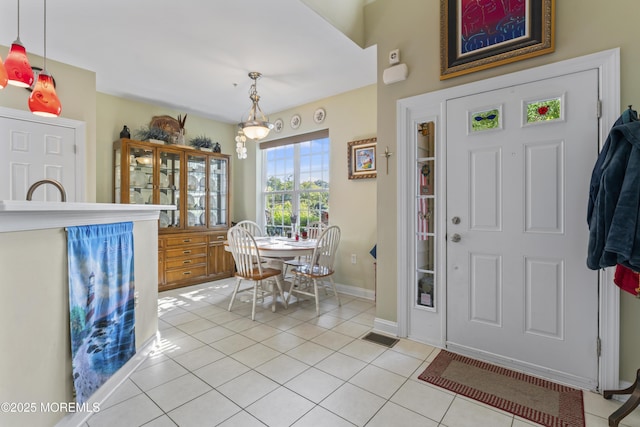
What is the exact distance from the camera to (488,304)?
7.30ft

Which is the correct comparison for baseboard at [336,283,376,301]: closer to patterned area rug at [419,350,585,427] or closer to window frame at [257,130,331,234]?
window frame at [257,130,331,234]

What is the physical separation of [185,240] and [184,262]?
1.08 ft

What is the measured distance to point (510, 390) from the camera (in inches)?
73.9

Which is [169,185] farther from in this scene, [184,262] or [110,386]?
[110,386]

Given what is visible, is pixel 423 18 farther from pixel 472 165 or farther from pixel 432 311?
pixel 432 311

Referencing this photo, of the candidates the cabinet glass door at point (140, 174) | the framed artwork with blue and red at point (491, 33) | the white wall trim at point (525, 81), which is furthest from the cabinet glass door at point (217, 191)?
the framed artwork with blue and red at point (491, 33)

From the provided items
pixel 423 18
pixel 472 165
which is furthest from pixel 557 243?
pixel 423 18

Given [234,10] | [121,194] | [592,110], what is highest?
[234,10]

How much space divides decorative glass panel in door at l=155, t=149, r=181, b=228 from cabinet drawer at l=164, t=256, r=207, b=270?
0.53 meters

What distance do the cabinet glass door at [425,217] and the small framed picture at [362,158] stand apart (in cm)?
122

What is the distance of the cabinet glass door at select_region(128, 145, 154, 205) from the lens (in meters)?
4.08

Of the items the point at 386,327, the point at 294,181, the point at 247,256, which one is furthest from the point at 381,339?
the point at 294,181

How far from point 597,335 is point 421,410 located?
1218 millimetres

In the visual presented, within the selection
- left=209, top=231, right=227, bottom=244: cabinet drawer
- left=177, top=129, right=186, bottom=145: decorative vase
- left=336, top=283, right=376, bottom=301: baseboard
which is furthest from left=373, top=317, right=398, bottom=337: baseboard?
left=177, top=129, right=186, bottom=145: decorative vase
